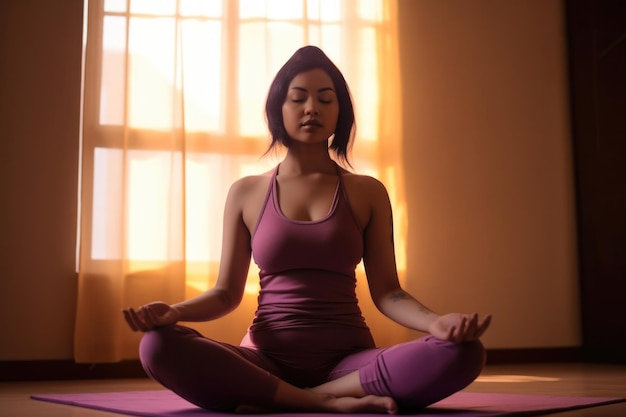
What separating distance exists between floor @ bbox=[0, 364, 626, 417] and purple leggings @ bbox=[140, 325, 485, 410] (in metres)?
0.27

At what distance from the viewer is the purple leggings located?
1534mm

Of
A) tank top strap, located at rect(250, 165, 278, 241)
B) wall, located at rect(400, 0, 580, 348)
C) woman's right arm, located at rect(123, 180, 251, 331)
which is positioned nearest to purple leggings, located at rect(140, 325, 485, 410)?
woman's right arm, located at rect(123, 180, 251, 331)

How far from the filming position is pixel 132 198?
3598 mm

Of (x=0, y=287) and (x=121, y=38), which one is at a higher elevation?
(x=121, y=38)

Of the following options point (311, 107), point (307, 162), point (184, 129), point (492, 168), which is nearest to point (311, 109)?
point (311, 107)

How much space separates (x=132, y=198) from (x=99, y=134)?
0.32m

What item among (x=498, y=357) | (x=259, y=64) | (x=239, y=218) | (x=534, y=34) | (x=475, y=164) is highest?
(x=534, y=34)

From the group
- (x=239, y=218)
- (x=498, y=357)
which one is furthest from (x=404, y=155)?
(x=239, y=218)

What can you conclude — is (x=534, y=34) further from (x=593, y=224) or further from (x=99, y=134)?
(x=99, y=134)

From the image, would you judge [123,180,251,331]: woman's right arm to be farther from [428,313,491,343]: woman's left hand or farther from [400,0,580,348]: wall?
[400,0,580,348]: wall

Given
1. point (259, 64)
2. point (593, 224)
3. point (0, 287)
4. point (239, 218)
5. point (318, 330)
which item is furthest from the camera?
point (593, 224)

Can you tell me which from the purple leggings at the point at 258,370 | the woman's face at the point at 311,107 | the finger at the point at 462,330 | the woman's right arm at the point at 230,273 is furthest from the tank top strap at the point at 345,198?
the finger at the point at 462,330

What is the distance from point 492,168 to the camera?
4105mm

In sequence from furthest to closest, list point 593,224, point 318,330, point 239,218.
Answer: point 593,224 < point 239,218 < point 318,330
